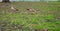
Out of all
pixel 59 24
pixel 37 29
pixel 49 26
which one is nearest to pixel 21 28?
pixel 37 29

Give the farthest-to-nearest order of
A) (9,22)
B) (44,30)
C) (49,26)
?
1. (9,22)
2. (49,26)
3. (44,30)

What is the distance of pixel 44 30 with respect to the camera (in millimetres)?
2875

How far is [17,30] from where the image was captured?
114 inches

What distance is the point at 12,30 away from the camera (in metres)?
2.92

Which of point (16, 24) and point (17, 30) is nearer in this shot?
point (17, 30)

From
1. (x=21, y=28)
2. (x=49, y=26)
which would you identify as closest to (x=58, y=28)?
(x=49, y=26)

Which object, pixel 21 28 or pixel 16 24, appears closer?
pixel 21 28

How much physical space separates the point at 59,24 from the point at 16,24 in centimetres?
94

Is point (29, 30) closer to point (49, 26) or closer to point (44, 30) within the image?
point (44, 30)

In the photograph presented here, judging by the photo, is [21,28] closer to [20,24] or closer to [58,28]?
[20,24]

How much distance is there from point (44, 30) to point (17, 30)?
1.70 ft

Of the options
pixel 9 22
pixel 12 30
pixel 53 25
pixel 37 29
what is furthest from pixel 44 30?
pixel 9 22

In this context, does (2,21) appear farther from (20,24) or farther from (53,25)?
(53,25)

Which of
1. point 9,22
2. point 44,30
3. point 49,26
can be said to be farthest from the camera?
point 9,22
